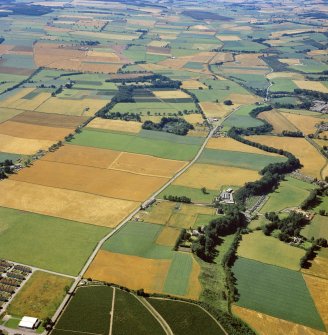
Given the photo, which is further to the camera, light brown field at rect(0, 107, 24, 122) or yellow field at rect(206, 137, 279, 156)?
light brown field at rect(0, 107, 24, 122)

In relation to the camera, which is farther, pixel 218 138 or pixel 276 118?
pixel 276 118

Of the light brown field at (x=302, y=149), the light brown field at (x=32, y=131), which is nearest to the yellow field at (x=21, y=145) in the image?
the light brown field at (x=32, y=131)

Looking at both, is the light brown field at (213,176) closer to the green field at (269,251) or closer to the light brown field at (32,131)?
the green field at (269,251)

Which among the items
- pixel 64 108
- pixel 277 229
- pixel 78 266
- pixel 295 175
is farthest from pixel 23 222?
pixel 64 108

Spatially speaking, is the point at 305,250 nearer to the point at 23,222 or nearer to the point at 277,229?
the point at 277,229

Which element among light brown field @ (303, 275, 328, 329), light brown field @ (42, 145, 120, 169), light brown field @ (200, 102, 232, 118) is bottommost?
light brown field @ (200, 102, 232, 118)

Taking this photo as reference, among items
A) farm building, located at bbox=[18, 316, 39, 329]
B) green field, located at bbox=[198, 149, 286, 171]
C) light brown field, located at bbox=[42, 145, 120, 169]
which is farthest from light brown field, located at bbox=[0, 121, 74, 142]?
farm building, located at bbox=[18, 316, 39, 329]

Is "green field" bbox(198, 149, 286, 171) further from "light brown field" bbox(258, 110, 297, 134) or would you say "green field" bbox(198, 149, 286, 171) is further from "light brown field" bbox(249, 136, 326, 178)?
"light brown field" bbox(258, 110, 297, 134)
